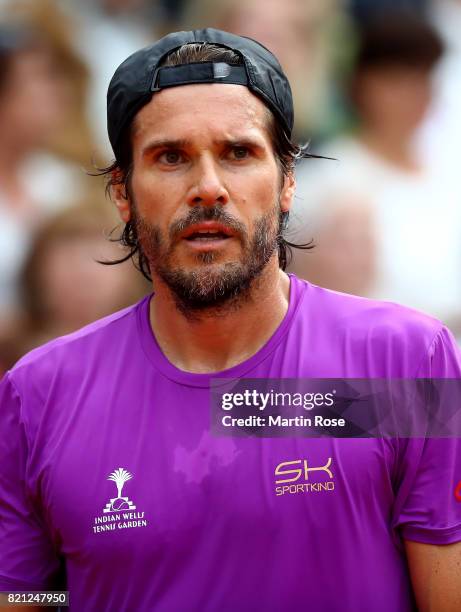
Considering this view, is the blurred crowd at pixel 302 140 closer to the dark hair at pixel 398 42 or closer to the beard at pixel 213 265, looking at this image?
the dark hair at pixel 398 42

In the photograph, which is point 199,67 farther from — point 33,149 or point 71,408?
point 33,149

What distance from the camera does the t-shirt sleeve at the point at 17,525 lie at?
313 cm

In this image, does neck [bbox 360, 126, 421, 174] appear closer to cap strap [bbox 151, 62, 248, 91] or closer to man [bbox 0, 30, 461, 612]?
man [bbox 0, 30, 461, 612]

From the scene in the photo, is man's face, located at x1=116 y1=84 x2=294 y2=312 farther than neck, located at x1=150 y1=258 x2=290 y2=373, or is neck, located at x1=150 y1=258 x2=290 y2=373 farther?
neck, located at x1=150 y1=258 x2=290 y2=373

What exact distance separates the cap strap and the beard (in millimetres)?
376

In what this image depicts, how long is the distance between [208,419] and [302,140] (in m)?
→ 3.35

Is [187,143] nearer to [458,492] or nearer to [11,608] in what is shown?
[458,492]

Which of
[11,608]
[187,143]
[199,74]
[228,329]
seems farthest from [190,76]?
[11,608]

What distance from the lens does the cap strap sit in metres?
3.00

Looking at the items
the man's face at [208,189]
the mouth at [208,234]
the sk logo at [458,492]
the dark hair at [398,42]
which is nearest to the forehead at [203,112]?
the man's face at [208,189]

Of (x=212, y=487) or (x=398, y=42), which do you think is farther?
(x=398, y=42)

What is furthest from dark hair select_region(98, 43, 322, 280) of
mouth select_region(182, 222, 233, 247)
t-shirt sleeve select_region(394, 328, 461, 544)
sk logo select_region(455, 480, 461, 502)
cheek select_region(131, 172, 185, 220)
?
sk logo select_region(455, 480, 461, 502)

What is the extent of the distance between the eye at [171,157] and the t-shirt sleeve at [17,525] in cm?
81

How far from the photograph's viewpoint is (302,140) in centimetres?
604
